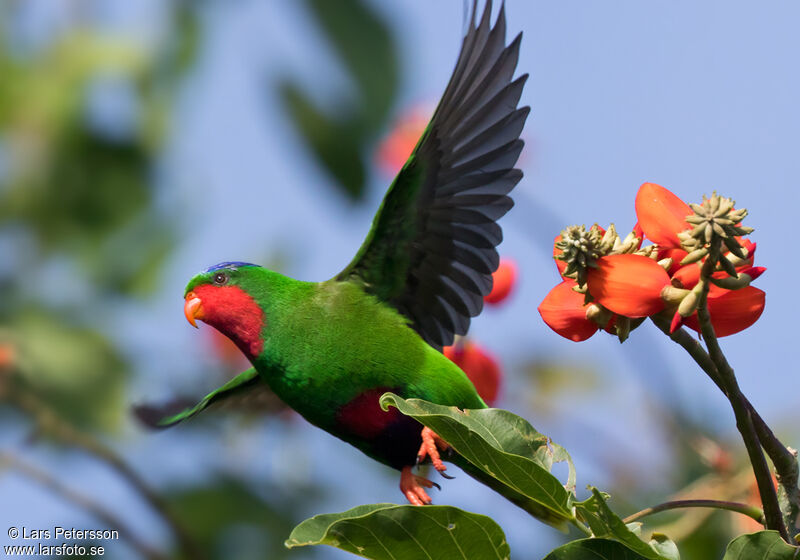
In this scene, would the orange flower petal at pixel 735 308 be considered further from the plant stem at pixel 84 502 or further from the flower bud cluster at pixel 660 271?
the plant stem at pixel 84 502

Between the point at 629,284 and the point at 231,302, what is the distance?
3.75 feet

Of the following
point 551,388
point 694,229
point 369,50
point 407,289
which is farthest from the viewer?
point 369,50

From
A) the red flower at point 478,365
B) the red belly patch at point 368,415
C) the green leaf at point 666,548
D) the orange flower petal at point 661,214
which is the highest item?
the orange flower petal at point 661,214

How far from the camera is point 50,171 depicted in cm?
498

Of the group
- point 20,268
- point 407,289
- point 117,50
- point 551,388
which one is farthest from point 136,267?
point 407,289

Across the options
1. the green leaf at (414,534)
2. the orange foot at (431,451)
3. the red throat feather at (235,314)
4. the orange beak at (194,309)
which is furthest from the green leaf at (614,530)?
the orange beak at (194,309)

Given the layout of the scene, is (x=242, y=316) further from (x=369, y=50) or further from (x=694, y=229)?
(x=369, y=50)

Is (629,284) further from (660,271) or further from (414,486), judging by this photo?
(414,486)

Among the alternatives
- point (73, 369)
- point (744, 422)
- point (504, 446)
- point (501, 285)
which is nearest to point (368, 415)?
point (504, 446)

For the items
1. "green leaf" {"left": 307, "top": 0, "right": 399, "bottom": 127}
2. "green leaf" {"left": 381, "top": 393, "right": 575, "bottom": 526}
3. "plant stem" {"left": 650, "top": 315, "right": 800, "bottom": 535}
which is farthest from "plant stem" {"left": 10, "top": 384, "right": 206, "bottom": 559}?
"green leaf" {"left": 307, "top": 0, "right": 399, "bottom": 127}

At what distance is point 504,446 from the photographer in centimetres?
170

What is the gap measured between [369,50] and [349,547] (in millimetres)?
3776

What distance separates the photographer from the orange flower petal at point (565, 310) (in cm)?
180

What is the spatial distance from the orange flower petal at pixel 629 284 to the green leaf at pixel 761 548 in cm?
39
